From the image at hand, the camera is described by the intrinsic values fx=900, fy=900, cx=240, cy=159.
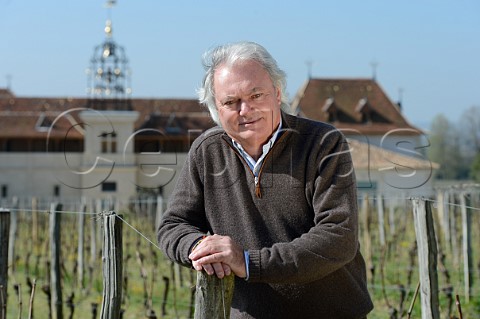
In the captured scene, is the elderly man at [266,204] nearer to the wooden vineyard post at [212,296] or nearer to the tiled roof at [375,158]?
the wooden vineyard post at [212,296]

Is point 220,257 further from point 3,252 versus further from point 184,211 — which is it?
point 3,252

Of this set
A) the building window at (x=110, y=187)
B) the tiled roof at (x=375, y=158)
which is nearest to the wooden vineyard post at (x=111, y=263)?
the tiled roof at (x=375, y=158)

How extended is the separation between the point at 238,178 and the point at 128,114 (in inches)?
1563

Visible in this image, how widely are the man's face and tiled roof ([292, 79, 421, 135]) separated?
45.6 metres

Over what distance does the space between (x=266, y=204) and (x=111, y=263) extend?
1.33 metres

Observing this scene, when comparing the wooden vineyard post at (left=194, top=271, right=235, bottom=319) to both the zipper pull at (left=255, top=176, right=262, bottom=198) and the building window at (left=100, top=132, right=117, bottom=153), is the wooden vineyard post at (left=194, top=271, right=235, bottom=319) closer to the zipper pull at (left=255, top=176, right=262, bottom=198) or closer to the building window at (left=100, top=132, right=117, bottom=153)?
the zipper pull at (left=255, top=176, right=262, bottom=198)

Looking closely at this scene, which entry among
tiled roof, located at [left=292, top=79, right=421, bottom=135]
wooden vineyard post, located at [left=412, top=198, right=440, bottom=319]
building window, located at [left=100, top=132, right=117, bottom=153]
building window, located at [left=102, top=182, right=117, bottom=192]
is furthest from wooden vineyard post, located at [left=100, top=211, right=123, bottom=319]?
tiled roof, located at [left=292, top=79, right=421, bottom=135]

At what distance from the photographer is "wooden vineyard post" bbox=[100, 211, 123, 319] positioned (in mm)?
3971

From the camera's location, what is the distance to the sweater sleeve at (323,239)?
279cm

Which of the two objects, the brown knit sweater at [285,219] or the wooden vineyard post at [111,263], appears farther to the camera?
the wooden vineyard post at [111,263]

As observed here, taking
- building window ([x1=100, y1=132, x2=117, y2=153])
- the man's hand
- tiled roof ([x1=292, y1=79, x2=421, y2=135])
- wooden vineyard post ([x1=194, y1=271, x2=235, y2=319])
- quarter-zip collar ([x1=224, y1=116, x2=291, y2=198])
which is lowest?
wooden vineyard post ([x1=194, y1=271, x2=235, y2=319])

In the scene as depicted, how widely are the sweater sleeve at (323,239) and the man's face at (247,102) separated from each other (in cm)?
21

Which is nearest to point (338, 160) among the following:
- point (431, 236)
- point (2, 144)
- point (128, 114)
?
point (431, 236)

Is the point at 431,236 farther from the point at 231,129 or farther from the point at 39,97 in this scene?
the point at 39,97
